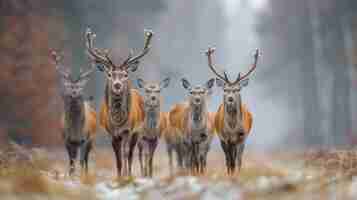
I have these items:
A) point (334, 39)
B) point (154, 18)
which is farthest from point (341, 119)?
point (154, 18)

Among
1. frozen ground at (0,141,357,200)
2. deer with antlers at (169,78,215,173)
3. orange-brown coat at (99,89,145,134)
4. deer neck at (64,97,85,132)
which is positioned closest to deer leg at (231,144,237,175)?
deer with antlers at (169,78,215,173)

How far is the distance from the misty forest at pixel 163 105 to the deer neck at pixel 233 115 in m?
0.02

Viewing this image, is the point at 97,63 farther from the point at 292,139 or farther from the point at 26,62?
the point at 292,139

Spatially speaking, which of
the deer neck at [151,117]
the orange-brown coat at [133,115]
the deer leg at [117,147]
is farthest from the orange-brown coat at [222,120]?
the deer leg at [117,147]

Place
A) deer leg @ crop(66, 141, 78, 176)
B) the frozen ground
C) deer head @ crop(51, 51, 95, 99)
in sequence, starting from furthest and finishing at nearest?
deer leg @ crop(66, 141, 78, 176)
deer head @ crop(51, 51, 95, 99)
the frozen ground

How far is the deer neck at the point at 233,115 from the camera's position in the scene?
11.5 metres

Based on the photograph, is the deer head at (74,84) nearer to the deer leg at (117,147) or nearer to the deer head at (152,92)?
the deer leg at (117,147)

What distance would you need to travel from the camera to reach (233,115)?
11547 mm

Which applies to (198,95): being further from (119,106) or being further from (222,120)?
(119,106)

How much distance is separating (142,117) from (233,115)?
161cm

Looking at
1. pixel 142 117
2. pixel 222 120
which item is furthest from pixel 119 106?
pixel 222 120

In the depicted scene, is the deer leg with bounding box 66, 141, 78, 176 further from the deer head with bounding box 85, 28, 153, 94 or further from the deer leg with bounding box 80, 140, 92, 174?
the deer head with bounding box 85, 28, 153, 94

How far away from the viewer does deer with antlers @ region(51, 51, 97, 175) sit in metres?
12.0

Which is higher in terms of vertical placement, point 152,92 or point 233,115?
point 152,92
